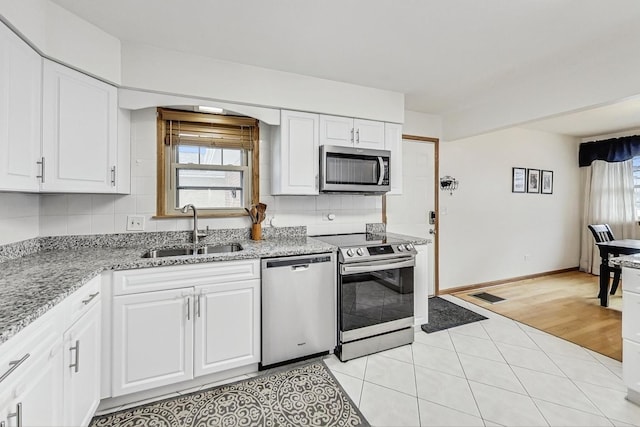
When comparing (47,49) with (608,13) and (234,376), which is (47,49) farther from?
(608,13)

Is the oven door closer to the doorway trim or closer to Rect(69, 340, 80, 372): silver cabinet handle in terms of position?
the doorway trim

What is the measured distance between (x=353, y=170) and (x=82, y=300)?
2150 mm

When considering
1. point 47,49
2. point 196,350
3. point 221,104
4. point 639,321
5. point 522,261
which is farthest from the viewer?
point 522,261

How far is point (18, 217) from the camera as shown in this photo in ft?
6.18

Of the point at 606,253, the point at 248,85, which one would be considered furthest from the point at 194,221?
the point at 606,253

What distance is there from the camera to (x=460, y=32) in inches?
77.9

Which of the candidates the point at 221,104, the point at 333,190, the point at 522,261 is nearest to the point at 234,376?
the point at 333,190

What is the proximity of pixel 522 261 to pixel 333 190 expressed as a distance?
3.74 m

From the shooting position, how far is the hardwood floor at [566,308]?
2.72 metres

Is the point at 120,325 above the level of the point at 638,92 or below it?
below

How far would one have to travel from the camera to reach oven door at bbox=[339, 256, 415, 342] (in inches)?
92.1

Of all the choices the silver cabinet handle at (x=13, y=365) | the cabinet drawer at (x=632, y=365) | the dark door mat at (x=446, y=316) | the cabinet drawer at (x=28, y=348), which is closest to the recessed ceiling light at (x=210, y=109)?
the cabinet drawer at (x=28, y=348)

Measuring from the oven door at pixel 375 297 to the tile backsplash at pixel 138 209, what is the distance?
2.67ft

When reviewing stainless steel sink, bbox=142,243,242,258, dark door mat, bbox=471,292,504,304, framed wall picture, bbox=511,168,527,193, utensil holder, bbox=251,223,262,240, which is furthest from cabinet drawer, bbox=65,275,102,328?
framed wall picture, bbox=511,168,527,193
